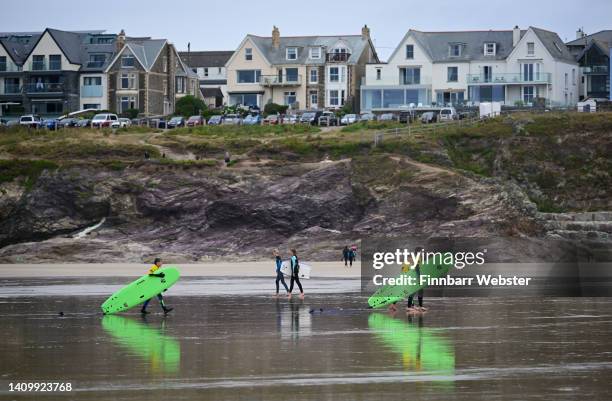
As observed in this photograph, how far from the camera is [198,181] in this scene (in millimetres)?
67125

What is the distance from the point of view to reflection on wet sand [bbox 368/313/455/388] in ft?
63.1

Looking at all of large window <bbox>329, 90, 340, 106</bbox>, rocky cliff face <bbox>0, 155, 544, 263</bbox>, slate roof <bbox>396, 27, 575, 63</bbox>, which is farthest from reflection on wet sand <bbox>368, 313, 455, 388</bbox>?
large window <bbox>329, 90, 340, 106</bbox>

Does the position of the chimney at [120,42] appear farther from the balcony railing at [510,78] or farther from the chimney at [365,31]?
the balcony railing at [510,78]

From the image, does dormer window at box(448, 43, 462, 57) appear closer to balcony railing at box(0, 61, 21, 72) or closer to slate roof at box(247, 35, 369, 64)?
slate roof at box(247, 35, 369, 64)

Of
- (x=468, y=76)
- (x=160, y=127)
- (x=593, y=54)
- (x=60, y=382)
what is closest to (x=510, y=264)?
(x=60, y=382)

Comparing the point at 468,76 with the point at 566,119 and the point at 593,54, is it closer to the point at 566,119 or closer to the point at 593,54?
the point at 593,54

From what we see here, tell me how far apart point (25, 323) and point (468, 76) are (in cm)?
7939

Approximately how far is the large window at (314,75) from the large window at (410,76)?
901 cm

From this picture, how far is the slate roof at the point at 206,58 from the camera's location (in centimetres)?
15038

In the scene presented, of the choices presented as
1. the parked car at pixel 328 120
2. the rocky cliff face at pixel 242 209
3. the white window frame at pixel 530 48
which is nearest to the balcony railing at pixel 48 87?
the parked car at pixel 328 120

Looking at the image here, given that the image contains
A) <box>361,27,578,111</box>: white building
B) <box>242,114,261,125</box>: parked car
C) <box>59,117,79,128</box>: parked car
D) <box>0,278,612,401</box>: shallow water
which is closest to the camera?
<box>0,278,612,401</box>: shallow water

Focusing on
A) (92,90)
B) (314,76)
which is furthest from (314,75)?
(92,90)

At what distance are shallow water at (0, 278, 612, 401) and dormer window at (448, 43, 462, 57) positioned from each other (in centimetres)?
7281

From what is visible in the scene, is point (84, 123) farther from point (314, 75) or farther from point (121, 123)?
point (314, 75)
